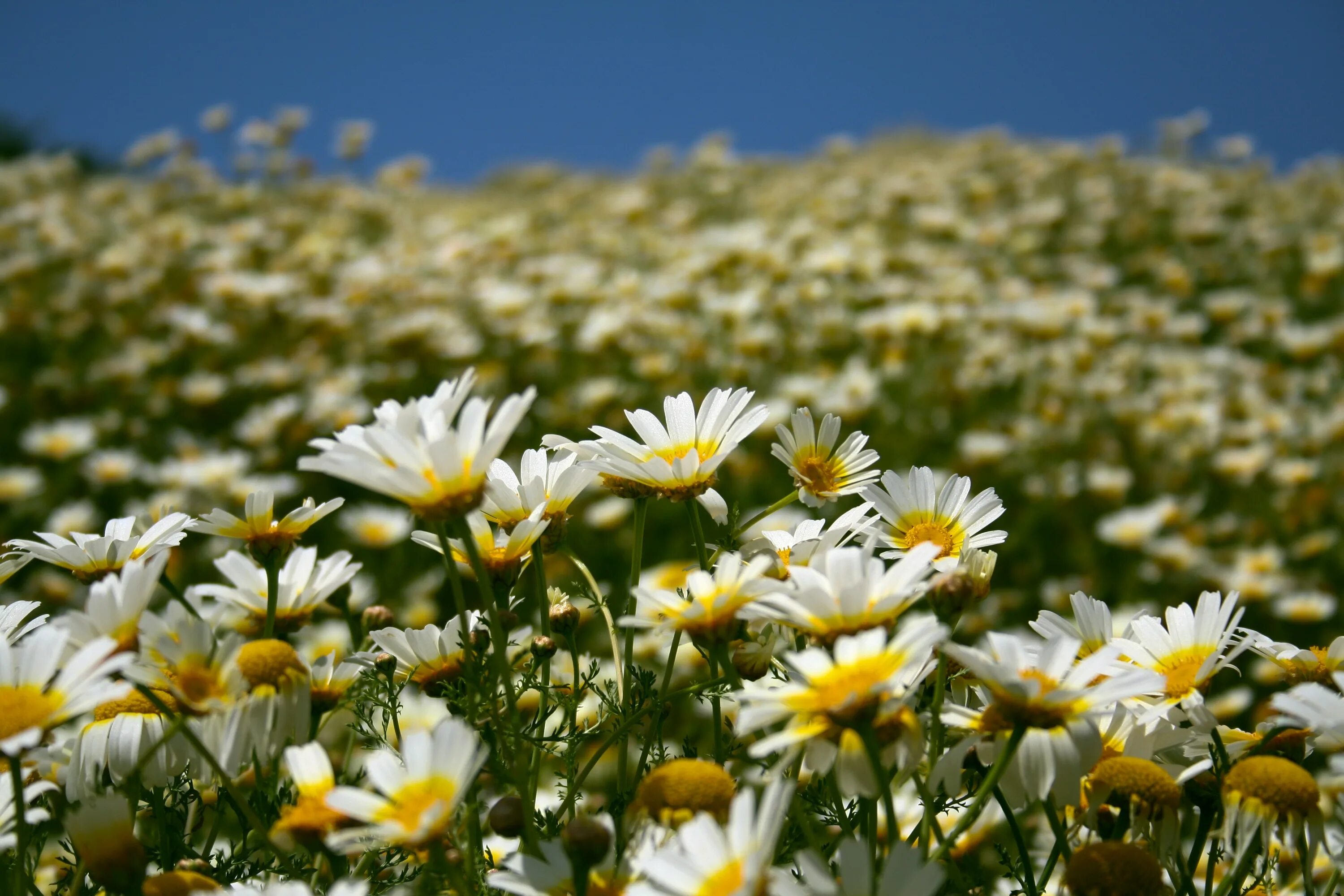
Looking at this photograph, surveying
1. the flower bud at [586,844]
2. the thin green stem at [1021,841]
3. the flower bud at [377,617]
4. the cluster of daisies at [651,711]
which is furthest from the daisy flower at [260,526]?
the thin green stem at [1021,841]

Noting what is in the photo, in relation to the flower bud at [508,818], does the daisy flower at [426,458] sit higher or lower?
higher

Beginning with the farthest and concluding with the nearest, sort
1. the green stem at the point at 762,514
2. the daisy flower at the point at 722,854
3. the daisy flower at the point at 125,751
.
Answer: the green stem at the point at 762,514 → the daisy flower at the point at 125,751 → the daisy flower at the point at 722,854

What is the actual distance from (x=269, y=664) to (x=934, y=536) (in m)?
0.61

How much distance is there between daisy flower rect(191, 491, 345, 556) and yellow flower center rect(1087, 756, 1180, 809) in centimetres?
72

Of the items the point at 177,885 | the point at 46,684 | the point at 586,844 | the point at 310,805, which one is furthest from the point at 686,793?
the point at 46,684

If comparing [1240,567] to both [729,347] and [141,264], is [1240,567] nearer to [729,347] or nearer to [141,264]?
[729,347]

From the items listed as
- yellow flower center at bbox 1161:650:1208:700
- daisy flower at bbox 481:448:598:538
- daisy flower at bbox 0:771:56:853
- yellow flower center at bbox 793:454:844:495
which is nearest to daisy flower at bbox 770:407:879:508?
yellow flower center at bbox 793:454:844:495

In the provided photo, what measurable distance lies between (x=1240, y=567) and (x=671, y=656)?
3250 millimetres

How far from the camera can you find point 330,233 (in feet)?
21.5

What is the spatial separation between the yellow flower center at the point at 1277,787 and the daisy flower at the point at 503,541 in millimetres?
610

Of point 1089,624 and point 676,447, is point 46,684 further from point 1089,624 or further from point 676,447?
point 1089,624

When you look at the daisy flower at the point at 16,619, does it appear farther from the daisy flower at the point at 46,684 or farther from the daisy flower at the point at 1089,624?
the daisy flower at the point at 1089,624

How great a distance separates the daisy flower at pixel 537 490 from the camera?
997mm

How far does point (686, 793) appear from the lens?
717mm
